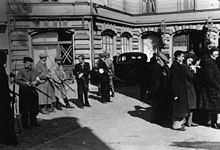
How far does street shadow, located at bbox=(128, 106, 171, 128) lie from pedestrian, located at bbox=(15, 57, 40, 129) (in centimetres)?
297

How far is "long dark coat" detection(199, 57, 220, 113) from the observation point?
7523 mm

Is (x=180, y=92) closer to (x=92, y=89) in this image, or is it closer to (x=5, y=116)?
(x=5, y=116)

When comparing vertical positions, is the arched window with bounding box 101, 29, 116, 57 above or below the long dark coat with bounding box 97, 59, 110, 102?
above

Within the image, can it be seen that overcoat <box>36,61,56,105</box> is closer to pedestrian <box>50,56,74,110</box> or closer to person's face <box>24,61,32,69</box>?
pedestrian <box>50,56,74,110</box>

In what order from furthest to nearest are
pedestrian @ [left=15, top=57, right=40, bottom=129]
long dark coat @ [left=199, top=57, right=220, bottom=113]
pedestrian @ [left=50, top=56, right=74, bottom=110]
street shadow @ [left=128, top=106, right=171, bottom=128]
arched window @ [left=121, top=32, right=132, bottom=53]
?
arched window @ [left=121, top=32, right=132, bottom=53] < pedestrian @ [left=50, top=56, right=74, bottom=110] < street shadow @ [left=128, top=106, right=171, bottom=128] < pedestrian @ [left=15, top=57, right=40, bottom=129] < long dark coat @ [left=199, top=57, right=220, bottom=113]

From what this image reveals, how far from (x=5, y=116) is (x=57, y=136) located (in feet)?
4.14

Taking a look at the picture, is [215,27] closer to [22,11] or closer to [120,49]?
[120,49]

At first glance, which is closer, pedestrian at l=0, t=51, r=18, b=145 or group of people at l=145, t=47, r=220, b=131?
pedestrian at l=0, t=51, r=18, b=145

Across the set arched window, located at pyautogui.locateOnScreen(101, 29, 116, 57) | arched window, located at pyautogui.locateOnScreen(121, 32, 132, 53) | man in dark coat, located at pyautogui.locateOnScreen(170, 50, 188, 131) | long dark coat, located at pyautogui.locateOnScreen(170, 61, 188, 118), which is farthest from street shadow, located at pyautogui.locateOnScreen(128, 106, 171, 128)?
arched window, located at pyautogui.locateOnScreen(121, 32, 132, 53)

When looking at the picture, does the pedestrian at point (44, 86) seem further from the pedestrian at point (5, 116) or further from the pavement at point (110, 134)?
the pedestrian at point (5, 116)

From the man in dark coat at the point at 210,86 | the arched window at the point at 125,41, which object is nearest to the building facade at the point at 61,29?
the arched window at the point at 125,41

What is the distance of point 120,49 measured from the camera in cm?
2491

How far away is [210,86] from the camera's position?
761cm

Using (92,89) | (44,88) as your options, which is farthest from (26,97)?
(92,89)
